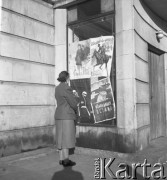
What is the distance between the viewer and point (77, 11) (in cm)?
757

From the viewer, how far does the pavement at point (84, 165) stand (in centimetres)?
500

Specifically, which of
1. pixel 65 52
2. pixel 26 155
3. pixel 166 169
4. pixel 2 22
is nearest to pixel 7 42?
pixel 2 22

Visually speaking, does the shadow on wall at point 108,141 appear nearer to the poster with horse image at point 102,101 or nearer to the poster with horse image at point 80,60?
the poster with horse image at point 102,101

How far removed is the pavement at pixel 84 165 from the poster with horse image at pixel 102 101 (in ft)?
2.85

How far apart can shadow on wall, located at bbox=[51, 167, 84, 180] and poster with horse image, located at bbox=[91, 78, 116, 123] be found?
1866 millimetres

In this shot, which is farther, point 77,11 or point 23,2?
point 77,11

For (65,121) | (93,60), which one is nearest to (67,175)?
(65,121)

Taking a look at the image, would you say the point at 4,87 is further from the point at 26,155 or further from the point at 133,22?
the point at 133,22

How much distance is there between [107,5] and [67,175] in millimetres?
4307

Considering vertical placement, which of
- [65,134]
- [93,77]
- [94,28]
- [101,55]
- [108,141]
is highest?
[94,28]

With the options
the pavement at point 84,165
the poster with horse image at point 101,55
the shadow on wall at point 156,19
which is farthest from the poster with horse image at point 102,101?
the shadow on wall at point 156,19

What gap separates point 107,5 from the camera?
6.94 meters

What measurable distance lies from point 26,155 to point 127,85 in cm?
291

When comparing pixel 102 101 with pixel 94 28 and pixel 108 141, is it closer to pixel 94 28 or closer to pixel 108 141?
pixel 108 141
